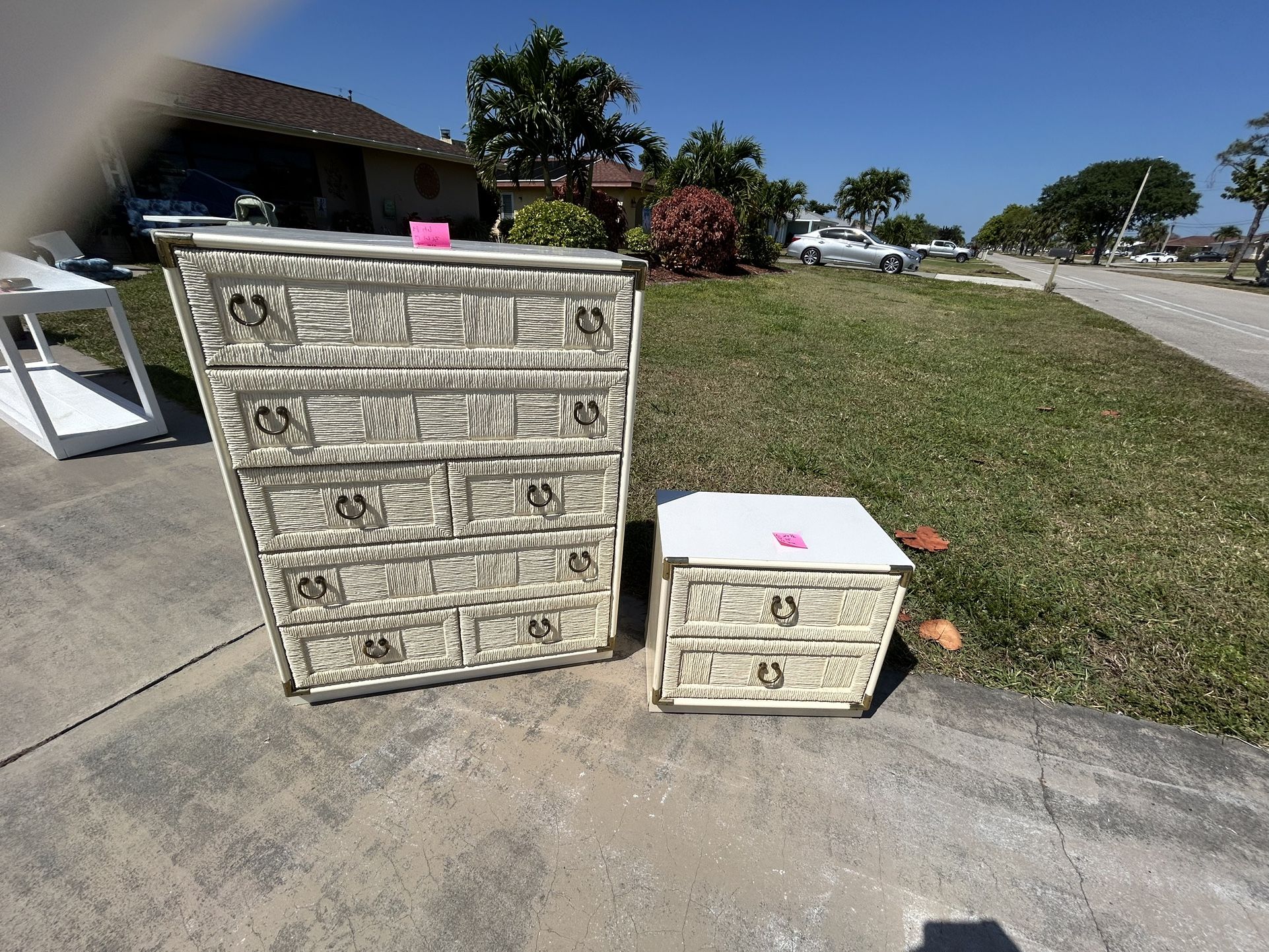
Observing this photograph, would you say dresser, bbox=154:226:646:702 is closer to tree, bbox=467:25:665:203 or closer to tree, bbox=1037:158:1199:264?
tree, bbox=467:25:665:203

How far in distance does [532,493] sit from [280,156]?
53.1 ft

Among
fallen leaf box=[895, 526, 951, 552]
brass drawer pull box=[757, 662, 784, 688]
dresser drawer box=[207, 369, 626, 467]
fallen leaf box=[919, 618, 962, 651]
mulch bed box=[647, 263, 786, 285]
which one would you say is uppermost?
dresser drawer box=[207, 369, 626, 467]

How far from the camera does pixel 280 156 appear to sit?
1327 cm

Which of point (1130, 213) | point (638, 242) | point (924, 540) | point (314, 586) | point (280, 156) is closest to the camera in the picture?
point (314, 586)

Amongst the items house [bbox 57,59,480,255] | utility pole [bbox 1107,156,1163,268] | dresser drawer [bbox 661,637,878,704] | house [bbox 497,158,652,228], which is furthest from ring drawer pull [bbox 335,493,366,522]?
utility pole [bbox 1107,156,1163,268]

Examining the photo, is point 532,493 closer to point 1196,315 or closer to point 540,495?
point 540,495

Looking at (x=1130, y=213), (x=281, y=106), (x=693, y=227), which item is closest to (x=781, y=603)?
(x=693, y=227)

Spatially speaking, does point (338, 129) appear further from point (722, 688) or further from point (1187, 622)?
point (1187, 622)

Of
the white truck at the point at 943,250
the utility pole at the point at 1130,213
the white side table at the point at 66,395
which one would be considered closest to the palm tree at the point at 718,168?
the white side table at the point at 66,395

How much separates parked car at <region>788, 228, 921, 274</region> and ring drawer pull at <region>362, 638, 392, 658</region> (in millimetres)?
21301

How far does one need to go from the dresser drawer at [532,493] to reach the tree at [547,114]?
1305cm

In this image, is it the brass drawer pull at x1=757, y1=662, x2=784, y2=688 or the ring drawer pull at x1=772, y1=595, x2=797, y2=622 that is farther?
the brass drawer pull at x1=757, y1=662, x2=784, y2=688

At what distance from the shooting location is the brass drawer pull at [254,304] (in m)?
1.48

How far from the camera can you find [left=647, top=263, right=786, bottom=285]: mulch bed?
13.0m
